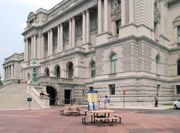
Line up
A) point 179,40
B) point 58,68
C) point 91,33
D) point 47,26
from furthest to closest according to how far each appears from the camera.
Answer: point 47,26
point 58,68
point 91,33
point 179,40

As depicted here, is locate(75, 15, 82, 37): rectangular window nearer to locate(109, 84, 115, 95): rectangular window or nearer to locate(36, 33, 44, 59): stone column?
locate(36, 33, 44, 59): stone column

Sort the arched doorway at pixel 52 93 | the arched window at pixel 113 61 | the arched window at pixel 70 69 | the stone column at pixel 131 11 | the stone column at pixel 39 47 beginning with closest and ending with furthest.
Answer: the stone column at pixel 131 11, the arched window at pixel 113 61, the arched doorway at pixel 52 93, the arched window at pixel 70 69, the stone column at pixel 39 47

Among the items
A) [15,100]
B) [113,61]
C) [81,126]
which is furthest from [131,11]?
[81,126]

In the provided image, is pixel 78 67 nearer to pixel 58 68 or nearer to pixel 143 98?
pixel 58 68

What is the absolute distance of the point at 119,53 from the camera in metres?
51.3

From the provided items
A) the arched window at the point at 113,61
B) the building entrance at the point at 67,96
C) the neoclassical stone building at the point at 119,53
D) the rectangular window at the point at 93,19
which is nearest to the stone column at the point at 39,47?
the neoclassical stone building at the point at 119,53

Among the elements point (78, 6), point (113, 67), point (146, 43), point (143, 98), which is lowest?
point (143, 98)

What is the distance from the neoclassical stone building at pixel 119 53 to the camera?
162 ft

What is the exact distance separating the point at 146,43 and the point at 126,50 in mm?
3438

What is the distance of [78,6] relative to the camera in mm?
70688

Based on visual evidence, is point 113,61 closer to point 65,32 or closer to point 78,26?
point 78,26

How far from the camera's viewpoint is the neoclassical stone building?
4941 centimetres

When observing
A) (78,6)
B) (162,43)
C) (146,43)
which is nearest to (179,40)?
(162,43)

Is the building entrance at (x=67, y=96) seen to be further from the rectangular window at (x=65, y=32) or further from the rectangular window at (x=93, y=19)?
the rectangular window at (x=65, y=32)
